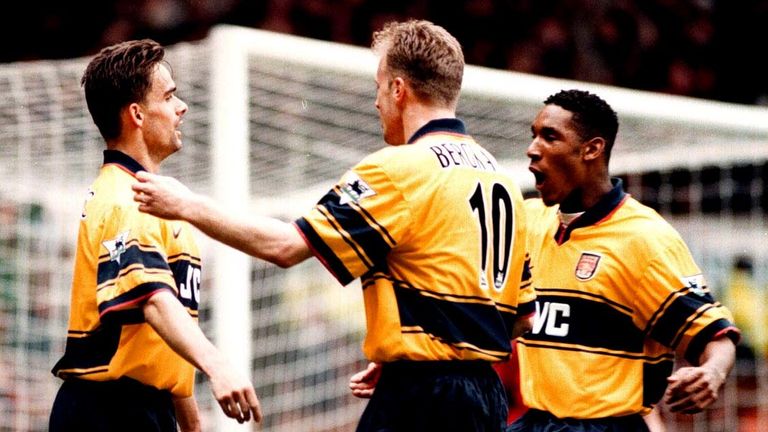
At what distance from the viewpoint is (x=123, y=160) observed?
14.1 feet

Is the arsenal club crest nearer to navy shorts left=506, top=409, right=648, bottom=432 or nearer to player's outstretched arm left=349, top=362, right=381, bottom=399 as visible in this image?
navy shorts left=506, top=409, right=648, bottom=432

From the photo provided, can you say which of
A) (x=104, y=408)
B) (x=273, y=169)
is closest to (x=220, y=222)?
(x=104, y=408)

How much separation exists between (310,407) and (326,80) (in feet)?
7.86

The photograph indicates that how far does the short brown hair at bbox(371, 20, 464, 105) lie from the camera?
3.96m

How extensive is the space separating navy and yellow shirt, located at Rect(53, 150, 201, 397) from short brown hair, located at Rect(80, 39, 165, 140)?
0.13 meters

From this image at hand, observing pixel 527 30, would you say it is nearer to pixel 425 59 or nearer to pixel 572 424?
pixel 572 424

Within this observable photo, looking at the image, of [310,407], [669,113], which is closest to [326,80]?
[669,113]

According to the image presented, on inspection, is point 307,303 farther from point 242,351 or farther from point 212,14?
point 212,14

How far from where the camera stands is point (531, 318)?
14.1 ft

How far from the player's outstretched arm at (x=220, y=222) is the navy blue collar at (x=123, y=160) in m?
0.67

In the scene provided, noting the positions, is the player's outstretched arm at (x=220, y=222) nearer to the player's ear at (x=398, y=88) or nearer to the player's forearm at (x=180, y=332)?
the player's forearm at (x=180, y=332)

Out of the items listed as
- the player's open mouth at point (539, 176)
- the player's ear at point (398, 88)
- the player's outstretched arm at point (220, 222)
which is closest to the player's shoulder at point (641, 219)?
the player's open mouth at point (539, 176)

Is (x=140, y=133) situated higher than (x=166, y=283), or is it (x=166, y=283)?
(x=140, y=133)

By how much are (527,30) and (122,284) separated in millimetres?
9956
